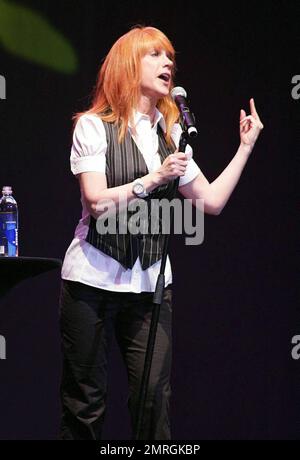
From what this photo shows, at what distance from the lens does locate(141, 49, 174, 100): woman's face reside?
233cm

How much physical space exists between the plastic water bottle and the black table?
334 mm

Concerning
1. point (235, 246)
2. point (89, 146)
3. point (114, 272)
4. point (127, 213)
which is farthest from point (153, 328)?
point (235, 246)

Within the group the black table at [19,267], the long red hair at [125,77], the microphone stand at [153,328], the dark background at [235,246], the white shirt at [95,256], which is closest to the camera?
the black table at [19,267]

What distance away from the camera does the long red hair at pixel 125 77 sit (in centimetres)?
232

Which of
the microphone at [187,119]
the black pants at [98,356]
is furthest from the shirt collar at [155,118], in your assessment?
the black pants at [98,356]

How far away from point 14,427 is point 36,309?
20.1 inches

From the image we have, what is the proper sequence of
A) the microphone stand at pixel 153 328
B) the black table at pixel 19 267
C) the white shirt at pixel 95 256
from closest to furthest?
1. the black table at pixel 19 267
2. the microphone stand at pixel 153 328
3. the white shirt at pixel 95 256

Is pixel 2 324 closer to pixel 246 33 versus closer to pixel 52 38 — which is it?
pixel 52 38

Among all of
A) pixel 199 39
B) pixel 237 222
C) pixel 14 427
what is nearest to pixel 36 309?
pixel 14 427

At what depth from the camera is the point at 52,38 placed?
3.09m

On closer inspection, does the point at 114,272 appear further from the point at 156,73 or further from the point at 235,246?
the point at 235,246

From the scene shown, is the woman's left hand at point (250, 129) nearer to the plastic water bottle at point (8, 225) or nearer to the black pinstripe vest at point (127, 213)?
the black pinstripe vest at point (127, 213)

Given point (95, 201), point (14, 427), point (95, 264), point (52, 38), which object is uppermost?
point (52, 38)

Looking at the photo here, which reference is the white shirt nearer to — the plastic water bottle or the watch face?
the watch face
